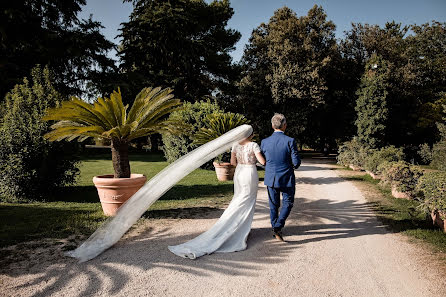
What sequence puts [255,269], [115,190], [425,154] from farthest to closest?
1. [425,154]
2. [115,190]
3. [255,269]

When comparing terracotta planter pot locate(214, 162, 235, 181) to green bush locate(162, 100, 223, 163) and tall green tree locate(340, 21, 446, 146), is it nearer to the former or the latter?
green bush locate(162, 100, 223, 163)

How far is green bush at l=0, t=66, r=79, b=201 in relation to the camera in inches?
273

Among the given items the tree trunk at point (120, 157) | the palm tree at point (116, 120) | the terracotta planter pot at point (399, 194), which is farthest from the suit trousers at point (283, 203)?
the terracotta planter pot at point (399, 194)

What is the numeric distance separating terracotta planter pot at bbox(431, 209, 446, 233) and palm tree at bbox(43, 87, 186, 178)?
5.33 m

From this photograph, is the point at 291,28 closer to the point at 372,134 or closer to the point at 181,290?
the point at 372,134

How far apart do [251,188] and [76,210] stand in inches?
170

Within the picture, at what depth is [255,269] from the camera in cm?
347

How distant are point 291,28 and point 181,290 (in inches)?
838

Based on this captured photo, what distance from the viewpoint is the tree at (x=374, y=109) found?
56.9 feet

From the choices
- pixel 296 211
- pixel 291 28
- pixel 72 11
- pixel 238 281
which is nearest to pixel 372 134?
pixel 291 28

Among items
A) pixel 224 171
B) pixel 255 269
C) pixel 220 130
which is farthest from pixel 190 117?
pixel 255 269

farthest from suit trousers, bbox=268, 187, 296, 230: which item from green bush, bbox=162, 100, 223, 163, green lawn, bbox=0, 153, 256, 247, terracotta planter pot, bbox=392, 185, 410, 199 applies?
green bush, bbox=162, 100, 223, 163

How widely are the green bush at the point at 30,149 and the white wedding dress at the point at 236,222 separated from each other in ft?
17.4

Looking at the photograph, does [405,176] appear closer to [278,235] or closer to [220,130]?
[278,235]
